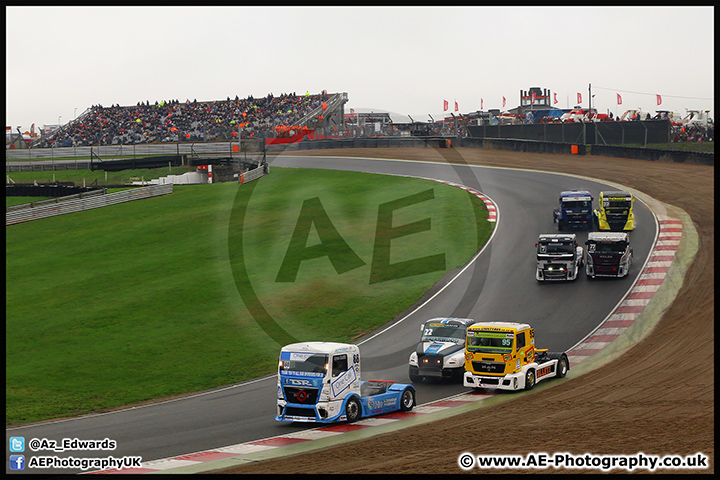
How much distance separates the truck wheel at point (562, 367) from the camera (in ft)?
69.9

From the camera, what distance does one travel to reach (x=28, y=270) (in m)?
35.0

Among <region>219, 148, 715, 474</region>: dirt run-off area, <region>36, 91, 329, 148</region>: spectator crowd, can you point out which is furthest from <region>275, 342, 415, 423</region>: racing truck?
<region>36, 91, 329, 148</region>: spectator crowd

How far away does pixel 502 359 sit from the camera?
19953 millimetres

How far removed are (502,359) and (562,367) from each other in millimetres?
2618

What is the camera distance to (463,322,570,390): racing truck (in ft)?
65.3

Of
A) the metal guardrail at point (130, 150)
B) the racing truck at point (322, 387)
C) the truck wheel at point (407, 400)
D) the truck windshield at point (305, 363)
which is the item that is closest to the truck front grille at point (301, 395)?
the racing truck at point (322, 387)

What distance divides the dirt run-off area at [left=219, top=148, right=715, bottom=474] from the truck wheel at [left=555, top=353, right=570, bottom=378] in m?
0.58

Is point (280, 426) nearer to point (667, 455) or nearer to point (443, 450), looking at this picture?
point (443, 450)

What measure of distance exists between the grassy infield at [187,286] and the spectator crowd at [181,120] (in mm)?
34409

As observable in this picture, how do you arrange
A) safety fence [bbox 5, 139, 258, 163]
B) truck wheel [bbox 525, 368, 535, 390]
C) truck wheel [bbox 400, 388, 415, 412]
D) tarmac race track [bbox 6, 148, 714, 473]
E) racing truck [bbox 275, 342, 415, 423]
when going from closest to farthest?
tarmac race track [bbox 6, 148, 714, 473] → racing truck [bbox 275, 342, 415, 423] → truck wheel [bbox 400, 388, 415, 412] → truck wheel [bbox 525, 368, 535, 390] → safety fence [bbox 5, 139, 258, 163]

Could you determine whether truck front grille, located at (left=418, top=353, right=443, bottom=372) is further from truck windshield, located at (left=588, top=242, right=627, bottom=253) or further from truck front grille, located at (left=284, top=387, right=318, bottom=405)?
truck windshield, located at (left=588, top=242, right=627, bottom=253)

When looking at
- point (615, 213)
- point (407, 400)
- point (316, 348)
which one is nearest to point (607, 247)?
point (615, 213)

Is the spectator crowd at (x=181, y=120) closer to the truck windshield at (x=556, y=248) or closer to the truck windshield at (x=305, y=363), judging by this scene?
the truck windshield at (x=556, y=248)

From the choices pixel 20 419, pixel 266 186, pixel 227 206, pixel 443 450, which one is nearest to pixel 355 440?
pixel 443 450
